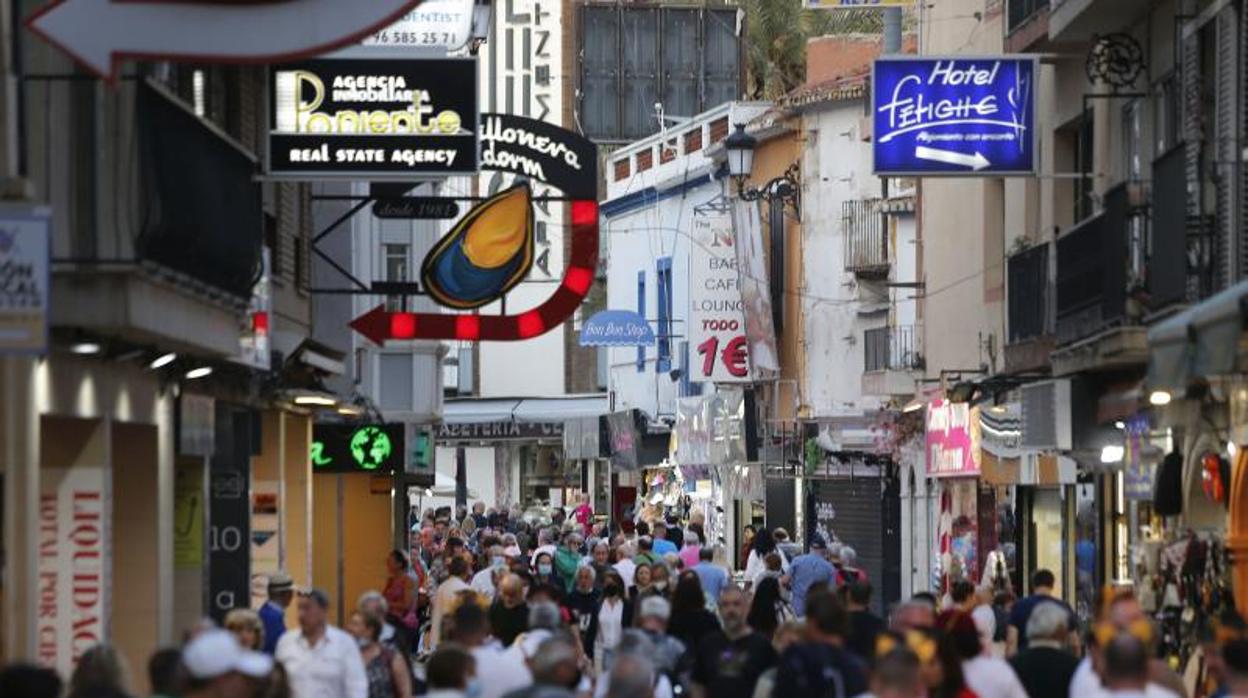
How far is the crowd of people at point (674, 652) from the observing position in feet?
43.2

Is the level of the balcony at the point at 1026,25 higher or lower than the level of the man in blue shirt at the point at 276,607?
higher

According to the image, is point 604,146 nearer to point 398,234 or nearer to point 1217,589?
point 398,234

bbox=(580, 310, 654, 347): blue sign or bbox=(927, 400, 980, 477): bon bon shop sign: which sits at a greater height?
bbox=(580, 310, 654, 347): blue sign

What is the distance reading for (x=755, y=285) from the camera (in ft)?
163

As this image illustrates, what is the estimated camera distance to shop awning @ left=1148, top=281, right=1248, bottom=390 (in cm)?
1709

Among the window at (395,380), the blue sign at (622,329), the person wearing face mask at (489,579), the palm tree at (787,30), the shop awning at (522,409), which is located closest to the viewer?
the person wearing face mask at (489,579)

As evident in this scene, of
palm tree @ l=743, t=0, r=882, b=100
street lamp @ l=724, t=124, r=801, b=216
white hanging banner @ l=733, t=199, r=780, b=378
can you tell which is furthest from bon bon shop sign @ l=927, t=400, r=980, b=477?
palm tree @ l=743, t=0, r=882, b=100

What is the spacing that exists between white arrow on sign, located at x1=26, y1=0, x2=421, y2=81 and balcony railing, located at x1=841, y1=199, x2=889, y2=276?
99.7 feet

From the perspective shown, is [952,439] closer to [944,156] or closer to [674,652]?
[944,156]

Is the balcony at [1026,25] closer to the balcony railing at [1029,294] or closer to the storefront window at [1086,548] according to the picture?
the balcony railing at [1029,294]

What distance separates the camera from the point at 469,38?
103ft

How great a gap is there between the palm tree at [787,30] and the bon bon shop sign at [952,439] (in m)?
23.7

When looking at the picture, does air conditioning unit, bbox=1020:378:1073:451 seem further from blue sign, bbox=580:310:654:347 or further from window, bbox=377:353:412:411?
blue sign, bbox=580:310:654:347

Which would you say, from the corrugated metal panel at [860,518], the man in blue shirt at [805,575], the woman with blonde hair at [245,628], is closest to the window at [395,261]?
the corrugated metal panel at [860,518]
